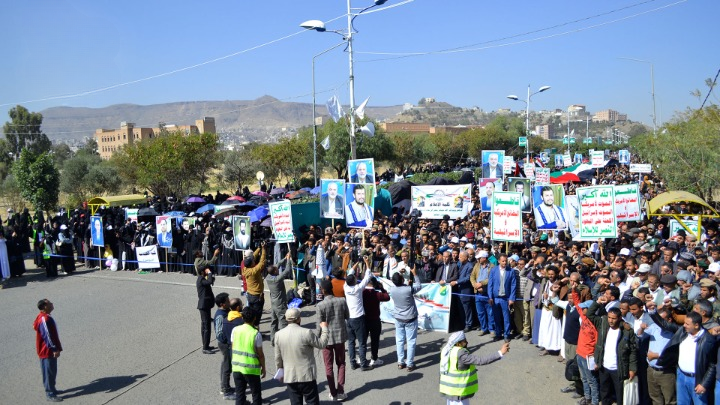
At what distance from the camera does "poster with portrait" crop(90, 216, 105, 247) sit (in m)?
17.6

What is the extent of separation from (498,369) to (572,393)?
1.23m

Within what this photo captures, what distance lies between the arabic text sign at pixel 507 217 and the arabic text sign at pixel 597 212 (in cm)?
139

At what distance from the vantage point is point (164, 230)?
55.1 feet

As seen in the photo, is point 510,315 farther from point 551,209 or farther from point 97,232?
point 97,232

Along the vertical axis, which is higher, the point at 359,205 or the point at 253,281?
the point at 359,205

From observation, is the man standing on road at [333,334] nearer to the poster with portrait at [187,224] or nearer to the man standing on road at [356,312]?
the man standing on road at [356,312]

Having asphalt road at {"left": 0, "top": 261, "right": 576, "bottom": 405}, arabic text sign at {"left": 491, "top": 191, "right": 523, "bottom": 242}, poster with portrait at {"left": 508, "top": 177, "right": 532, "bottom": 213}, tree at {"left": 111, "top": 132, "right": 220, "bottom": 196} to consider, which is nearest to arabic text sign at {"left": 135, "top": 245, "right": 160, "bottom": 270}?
asphalt road at {"left": 0, "top": 261, "right": 576, "bottom": 405}

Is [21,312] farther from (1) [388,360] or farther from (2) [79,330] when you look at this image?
(1) [388,360]

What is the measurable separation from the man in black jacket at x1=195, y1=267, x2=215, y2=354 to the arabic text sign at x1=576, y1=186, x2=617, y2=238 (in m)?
7.85

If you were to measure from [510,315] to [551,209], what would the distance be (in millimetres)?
5833

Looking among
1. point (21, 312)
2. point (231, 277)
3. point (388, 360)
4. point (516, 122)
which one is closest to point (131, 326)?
point (21, 312)

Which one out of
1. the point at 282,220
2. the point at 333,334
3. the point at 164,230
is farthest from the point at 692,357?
the point at 164,230

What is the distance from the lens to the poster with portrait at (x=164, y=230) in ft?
54.9

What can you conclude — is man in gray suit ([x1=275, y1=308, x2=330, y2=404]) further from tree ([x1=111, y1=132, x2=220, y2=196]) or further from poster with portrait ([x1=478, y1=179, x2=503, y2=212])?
tree ([x1=111, y1=132, x2=220, y2=196])
